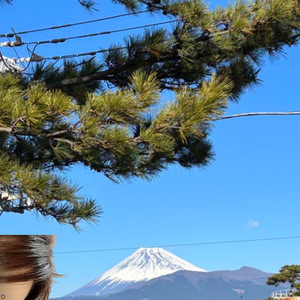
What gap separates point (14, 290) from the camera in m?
0.51

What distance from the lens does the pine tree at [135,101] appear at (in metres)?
2.44

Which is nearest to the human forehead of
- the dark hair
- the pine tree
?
the dark hair

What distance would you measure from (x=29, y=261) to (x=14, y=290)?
0.03 meters

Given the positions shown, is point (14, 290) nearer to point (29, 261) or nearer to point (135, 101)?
point (29, 261)

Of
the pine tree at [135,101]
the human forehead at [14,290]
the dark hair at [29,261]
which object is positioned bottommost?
the human forehead at [14,290]

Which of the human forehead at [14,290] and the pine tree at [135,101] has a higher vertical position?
the pine tree at [135,101]

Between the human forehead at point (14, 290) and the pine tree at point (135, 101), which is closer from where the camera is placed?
the human forehead at point (14, 290)

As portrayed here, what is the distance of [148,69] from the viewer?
3.09m

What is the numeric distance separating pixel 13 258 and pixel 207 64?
283cm

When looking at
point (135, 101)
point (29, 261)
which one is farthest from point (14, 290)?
point (135, 101)

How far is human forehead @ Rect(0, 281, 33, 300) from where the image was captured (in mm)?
507

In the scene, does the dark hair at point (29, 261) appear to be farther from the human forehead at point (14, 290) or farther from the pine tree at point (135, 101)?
the pine tree at point (135, 101)

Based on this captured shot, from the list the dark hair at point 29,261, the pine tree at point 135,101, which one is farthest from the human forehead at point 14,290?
the pine tree at point 135,101

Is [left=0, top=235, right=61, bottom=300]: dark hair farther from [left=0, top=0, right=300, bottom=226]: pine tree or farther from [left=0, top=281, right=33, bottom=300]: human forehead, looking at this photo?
[left=0, top=0, right=300, bottom=226]: pine tree
